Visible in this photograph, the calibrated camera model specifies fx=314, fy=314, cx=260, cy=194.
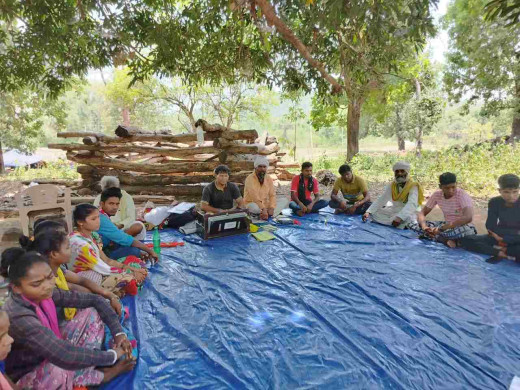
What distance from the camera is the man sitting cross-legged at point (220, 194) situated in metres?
5.24

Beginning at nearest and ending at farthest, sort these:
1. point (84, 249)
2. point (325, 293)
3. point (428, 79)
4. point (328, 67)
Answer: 1. point (84, 249)
2. point (325, 293)
3. point (328, 67)
4. point (428, 79)

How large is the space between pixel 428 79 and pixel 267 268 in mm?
15481

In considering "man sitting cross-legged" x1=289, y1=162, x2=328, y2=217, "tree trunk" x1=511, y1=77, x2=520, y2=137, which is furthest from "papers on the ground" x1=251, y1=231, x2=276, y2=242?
"tree trunk" x1=511, y1=77, x2=520, y2=137

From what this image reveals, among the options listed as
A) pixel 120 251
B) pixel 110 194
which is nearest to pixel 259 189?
pixel 120 251

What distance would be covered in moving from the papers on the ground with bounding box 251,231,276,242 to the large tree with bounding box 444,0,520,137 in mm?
11112

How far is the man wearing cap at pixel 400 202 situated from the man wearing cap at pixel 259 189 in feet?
5.96

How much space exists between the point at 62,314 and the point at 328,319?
208cm

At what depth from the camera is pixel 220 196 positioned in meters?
5.41

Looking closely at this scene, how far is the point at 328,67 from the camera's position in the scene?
6.05 meters

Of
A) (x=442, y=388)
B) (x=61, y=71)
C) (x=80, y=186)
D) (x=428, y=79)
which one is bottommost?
(x=442, y=388)

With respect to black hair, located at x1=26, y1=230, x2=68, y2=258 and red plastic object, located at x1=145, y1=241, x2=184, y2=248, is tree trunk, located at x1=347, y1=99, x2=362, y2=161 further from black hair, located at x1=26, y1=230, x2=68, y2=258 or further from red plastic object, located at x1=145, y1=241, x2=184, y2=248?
black hair, located at x1=26, y1=230, x2=68, y2=258

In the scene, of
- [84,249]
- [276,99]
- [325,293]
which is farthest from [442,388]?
[276,99]

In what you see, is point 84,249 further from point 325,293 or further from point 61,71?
point 61,71

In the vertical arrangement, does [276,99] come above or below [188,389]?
above
